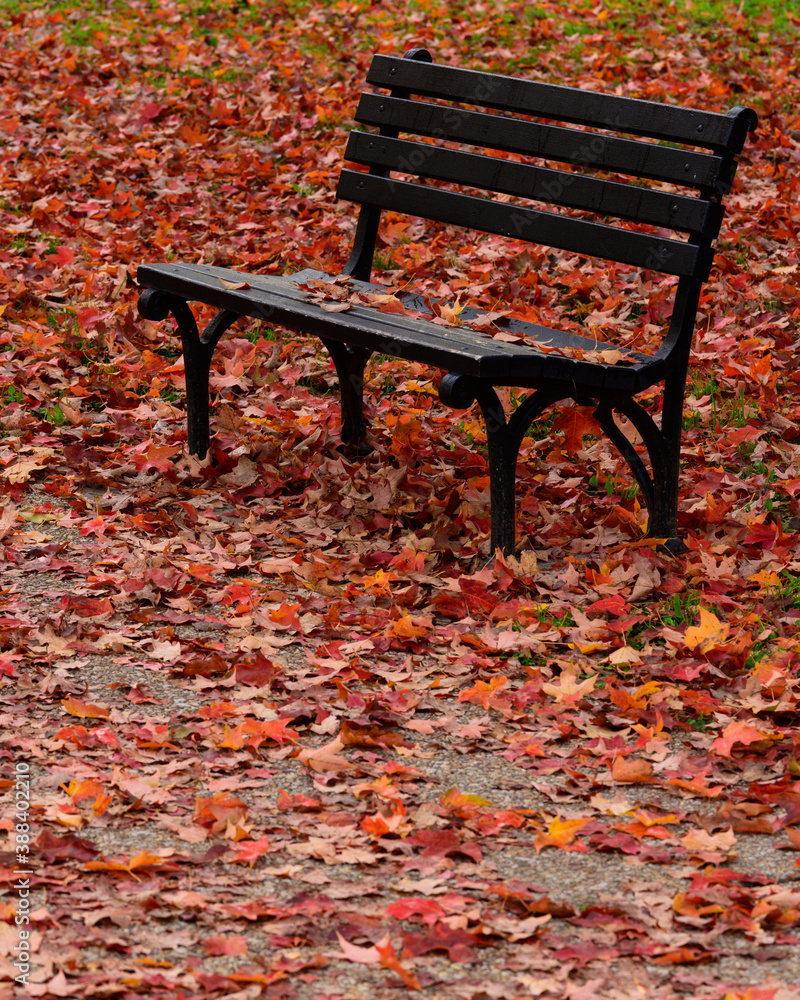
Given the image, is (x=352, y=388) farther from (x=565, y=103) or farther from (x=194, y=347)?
(x=565, y=103)

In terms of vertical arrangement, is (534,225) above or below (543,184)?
below

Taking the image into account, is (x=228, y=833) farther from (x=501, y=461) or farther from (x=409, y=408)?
(x=409, y=408)

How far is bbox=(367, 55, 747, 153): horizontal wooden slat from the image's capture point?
3549 mm

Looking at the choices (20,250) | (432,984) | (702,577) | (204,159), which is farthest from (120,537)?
(204,159)

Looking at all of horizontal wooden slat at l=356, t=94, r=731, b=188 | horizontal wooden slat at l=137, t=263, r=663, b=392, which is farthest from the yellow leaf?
horizontal wooden slat at l=356, t=94, r=731, b=188

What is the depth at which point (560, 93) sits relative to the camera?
3975 mm

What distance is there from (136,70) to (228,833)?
25.2 ft

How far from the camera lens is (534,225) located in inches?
158

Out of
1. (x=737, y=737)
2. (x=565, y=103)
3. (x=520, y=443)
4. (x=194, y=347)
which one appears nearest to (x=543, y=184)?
(x=565, y=103)

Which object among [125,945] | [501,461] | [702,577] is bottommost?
[125,945]

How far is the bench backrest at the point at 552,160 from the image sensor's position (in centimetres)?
360

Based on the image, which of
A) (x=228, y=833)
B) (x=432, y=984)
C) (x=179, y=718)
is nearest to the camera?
(x=432, y=984)

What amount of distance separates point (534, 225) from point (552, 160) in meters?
0.29

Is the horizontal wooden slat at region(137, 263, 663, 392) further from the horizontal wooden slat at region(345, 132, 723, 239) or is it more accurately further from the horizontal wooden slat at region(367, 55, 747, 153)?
the horizontal wooden slat at region(367, 55, 747, 153)
